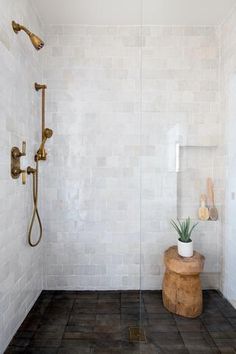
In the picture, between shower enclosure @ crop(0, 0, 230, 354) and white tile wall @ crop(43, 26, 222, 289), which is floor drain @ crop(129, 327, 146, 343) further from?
white tile wall @ crop(43, 26, 222, 289)

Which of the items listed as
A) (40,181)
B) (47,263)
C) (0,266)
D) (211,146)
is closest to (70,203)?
(40,181)

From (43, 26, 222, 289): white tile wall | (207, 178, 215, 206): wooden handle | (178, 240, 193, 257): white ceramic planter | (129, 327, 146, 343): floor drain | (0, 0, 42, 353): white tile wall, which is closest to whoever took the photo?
(0, 0, 42, 353): white tile wall

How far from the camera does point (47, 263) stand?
2303mm

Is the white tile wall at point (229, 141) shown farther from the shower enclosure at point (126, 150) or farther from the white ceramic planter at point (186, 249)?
the white ceramic planter at point (186, 249)

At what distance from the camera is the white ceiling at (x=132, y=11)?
1.95 meters

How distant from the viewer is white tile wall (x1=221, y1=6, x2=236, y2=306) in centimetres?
203

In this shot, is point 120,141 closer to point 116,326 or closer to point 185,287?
point 185,287

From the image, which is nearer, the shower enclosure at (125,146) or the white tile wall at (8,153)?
the white tile wall at (8,153)

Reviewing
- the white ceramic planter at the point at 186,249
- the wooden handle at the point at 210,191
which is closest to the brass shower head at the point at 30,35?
the wooden handle at the point at 210,191

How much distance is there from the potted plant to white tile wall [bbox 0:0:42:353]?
4.07 feet

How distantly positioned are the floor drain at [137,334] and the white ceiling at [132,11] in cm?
246

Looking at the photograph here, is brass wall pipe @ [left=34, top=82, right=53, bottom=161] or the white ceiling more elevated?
the white ceiling

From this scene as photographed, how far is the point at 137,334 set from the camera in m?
1.69

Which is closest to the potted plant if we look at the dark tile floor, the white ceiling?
the dark tile floor
